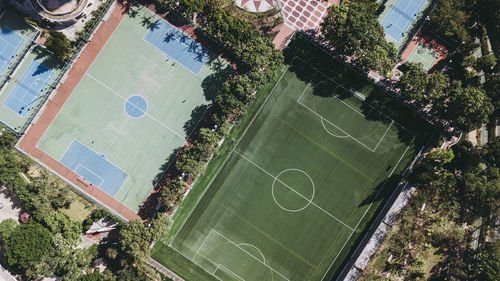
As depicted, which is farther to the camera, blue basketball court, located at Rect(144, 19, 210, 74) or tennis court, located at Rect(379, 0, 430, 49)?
tennis court, located at Rect(379, 0, 430, 49)

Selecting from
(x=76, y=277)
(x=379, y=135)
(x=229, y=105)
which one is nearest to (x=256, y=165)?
(x=229, y=105)

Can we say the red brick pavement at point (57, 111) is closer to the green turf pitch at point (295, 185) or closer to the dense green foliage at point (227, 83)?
the dense green foliage at point (227, 83)

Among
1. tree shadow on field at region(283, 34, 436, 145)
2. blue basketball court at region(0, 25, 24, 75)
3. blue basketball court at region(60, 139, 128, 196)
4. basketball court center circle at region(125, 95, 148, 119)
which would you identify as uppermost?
tree shadow on field at region(283, 34, 436, 145)

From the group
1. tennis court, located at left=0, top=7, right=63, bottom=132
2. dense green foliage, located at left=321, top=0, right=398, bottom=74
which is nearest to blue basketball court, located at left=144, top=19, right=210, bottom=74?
tennis court, located at left=0, top=7, right=63, bottom=132

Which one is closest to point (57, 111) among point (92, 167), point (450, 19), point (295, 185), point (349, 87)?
point (92, 167)

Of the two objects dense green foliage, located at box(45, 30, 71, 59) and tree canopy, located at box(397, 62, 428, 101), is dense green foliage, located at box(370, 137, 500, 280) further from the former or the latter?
dense green foliage, located at box(45, 30, 71, 59)

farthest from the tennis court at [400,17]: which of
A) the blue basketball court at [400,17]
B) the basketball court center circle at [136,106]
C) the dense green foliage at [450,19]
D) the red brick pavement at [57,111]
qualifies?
the red brick pavement at [57,111]

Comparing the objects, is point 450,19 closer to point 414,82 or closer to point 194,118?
point 414,82
